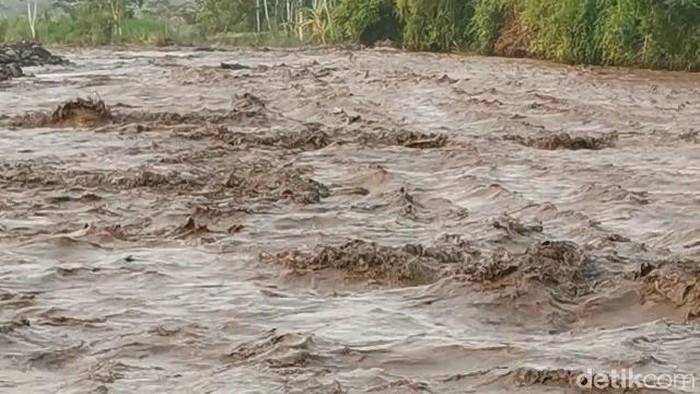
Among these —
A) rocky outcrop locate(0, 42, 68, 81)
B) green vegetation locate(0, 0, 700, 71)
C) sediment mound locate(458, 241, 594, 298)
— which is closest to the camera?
sediment mound locate(458, 241, 594, 298)

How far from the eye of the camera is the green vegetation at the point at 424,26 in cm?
2405

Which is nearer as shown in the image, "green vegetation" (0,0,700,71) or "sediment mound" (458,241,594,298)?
"sediment mound" (458,241,594,298)

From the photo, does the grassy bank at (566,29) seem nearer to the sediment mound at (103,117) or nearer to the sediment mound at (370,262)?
the sediment mound at (103,117)

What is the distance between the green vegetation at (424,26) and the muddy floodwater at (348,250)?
9480 millimetres

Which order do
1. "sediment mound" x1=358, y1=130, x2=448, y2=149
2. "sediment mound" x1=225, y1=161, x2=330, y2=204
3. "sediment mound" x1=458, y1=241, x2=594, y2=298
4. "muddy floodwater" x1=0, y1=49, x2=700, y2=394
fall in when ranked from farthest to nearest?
"sediment mound" x1=358, y1=130, x2=448, y2=149 < "sediment mound" x1=225, y1=161, x2=330, y2=204 < "sediment mound" x1=458, y1=241, x2=594, y2=298 < "muddy floodwater" x1=0, y1=49, x2=700, y2=394

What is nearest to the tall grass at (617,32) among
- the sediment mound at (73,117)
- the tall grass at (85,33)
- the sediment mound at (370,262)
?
the sediment mound at (73,117)

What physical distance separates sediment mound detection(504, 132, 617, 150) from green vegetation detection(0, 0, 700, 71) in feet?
38.5

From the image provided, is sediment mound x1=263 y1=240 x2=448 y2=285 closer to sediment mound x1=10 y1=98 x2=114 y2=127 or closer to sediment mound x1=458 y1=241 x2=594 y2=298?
sediment mound x1=458 y1=241 x2=594 y2=298

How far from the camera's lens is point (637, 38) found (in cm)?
2442

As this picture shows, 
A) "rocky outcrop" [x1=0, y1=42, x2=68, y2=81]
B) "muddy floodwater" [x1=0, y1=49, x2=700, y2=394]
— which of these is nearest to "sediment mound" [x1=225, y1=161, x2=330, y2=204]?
"muddy floodwater" [x1=0, y1=49, x2=700, y2=394]

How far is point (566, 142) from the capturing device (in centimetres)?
1186

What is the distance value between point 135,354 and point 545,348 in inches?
59.7

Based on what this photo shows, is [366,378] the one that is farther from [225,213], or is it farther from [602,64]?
[602,64]

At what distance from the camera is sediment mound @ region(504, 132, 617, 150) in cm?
1176
